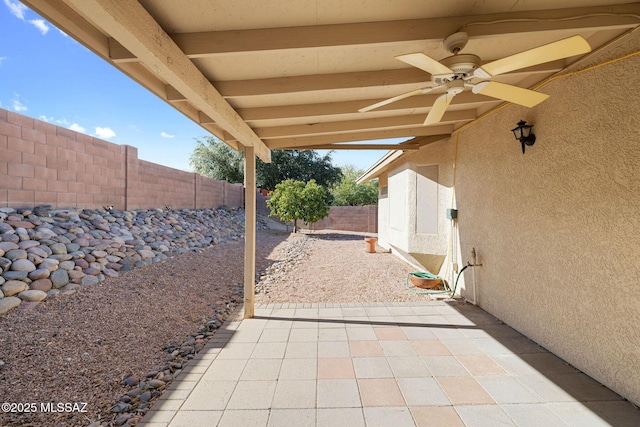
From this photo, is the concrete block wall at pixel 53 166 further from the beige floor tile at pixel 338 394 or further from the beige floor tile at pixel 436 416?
the beige floor tile at pixel 436 416

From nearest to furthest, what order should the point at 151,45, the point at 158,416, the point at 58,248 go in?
the point at 151,45, the point at 158,416, the point at 58,248

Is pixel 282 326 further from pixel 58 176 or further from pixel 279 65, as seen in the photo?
pixel 58 176

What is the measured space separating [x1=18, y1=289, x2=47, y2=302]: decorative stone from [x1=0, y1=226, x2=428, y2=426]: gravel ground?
0.11 meters

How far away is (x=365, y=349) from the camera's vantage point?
3.54 meters

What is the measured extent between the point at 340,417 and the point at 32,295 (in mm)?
4661

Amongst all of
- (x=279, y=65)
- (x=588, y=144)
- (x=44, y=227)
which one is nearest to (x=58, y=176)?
(x=44, y=227)

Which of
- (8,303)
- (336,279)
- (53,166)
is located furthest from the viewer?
(336,279)

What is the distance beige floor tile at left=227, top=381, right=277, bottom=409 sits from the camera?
2586mm

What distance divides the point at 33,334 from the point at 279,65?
14.0ft

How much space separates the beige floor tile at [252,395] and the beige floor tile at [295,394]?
0.07m

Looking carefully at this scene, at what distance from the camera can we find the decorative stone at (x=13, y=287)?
4082mm

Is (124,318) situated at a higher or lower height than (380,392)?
higher

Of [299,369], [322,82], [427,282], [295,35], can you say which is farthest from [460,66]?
[427,282]

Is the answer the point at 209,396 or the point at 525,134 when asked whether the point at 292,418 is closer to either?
the point at 209,396
